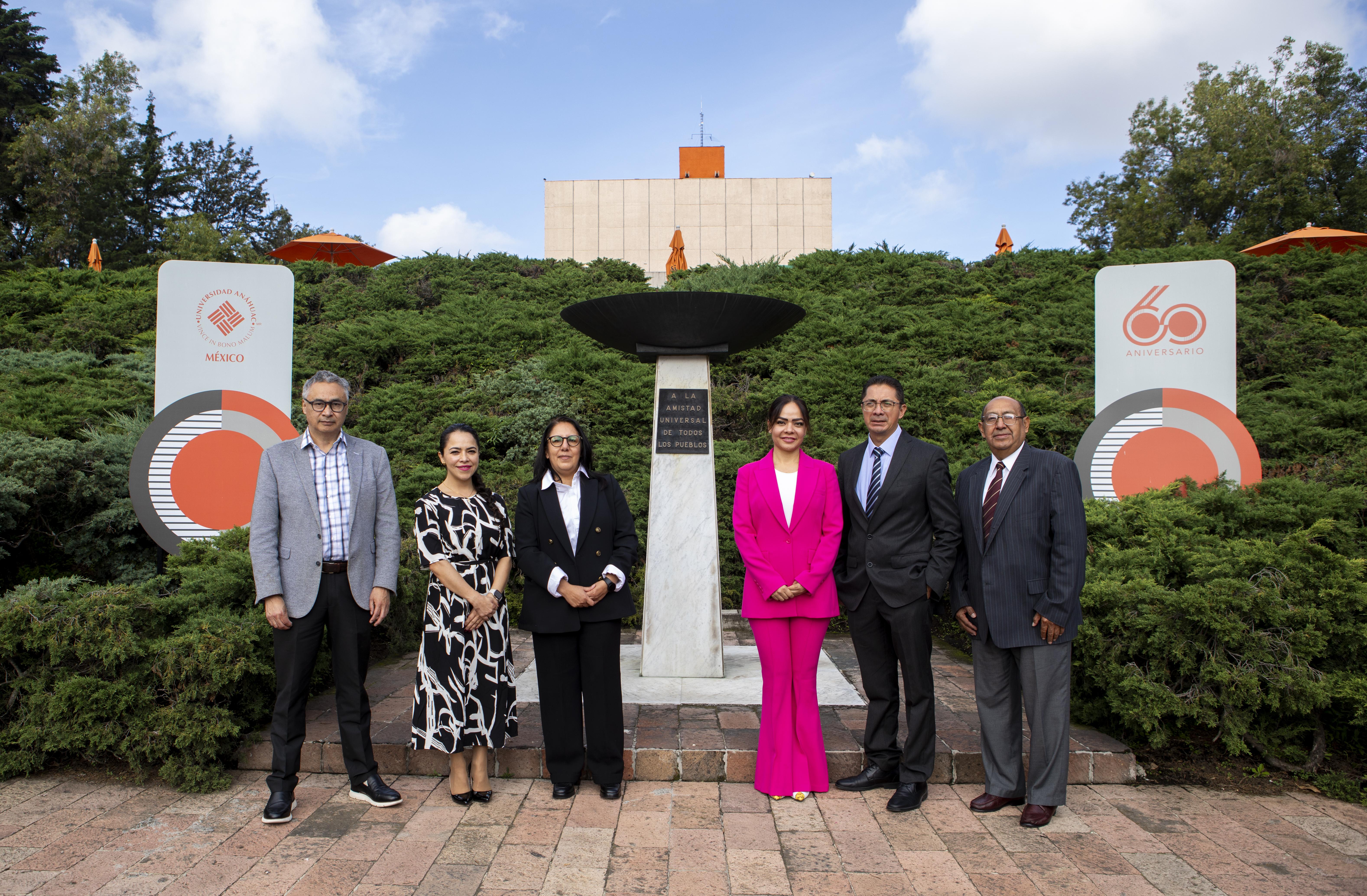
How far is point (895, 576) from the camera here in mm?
3342

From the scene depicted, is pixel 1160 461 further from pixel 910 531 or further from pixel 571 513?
pixel 571 513

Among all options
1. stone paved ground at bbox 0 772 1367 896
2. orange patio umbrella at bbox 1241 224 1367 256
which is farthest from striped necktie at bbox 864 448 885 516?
orange patio umbrella at bbox 1241 224 1367 256

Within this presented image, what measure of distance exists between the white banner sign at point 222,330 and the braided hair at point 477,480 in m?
2.66

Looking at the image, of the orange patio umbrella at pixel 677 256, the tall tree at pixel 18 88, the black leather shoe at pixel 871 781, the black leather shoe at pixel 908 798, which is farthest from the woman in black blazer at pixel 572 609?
the tall tree at pixel 18 88

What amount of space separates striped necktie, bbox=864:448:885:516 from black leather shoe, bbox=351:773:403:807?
8.04 feet

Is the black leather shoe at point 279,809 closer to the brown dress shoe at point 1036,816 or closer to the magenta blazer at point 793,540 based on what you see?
the magenta blazer at point 793,540

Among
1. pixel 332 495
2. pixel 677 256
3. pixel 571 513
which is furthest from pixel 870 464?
pixel 677 256

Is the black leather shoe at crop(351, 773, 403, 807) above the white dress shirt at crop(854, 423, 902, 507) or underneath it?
underneath

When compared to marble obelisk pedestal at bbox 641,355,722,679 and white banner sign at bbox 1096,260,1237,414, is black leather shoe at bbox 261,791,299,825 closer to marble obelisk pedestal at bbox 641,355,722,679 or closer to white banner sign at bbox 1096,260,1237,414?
marble obelisk pedestal at bbox 641,355,722,679

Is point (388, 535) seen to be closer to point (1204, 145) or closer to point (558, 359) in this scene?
point (558, 359)

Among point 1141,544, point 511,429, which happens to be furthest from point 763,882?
point 511,429

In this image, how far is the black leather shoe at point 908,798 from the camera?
327 cm

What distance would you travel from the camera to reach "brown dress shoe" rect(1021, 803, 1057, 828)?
3.11m

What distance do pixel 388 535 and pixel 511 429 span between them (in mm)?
5217
